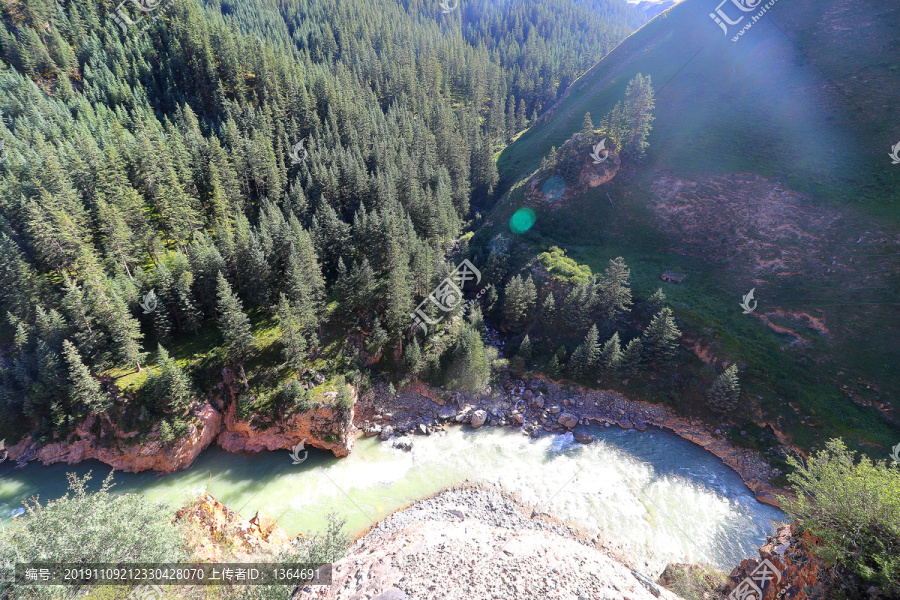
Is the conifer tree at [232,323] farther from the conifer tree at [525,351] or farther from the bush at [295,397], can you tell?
the conifer tree at [525,351]

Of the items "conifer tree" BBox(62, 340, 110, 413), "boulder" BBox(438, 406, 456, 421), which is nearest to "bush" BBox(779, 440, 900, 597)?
"boulder" BBox(438, 406, 456, 421)

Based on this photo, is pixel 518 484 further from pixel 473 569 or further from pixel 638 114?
pixel 638 114

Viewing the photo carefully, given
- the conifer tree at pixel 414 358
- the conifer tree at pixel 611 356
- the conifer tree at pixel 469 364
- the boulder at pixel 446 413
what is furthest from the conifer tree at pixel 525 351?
the conifer tree at pixel 414 358

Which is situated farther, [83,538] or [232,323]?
[232,323]

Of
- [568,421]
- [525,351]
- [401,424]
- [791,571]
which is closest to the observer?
[791,571]

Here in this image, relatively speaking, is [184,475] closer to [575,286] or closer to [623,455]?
[623,455]

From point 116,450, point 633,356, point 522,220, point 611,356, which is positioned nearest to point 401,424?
point 611,356
